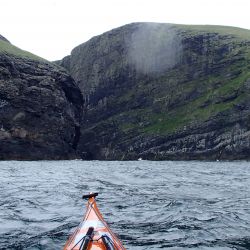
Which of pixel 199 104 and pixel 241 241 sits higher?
pixel 199 104

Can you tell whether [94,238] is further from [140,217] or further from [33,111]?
[33,111]

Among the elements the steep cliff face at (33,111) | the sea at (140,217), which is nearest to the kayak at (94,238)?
the sea at (140,217)

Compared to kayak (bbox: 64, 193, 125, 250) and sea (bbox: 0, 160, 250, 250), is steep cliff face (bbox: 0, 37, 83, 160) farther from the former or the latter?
kayak (bbox: 64, 193, 125, 250)

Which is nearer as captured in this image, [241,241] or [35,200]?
[241,241]

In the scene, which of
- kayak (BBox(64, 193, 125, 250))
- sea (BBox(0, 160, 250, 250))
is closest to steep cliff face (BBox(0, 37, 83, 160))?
sea (BBox(0, 160, 250, 250))

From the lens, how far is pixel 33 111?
154 m

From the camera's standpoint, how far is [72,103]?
567 ft

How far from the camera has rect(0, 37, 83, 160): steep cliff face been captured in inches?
5827

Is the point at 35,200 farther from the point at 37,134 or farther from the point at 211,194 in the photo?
the point at 37,134

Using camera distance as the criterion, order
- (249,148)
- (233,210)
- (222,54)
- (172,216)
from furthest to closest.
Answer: (222,54), (249,148), (233,210), (172,216)

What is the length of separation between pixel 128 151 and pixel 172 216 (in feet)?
542

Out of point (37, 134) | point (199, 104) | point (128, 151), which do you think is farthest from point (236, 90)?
point (37, 134)

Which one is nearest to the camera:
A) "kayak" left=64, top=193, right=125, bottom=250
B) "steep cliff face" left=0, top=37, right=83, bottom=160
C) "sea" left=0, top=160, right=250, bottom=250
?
"kayak" left=64, top=193, right=125, bottom=250

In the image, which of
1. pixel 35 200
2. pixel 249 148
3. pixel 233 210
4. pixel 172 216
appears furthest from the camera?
pixel 249 148
